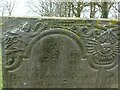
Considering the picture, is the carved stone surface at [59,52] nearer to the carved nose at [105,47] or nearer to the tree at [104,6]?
the carved nose at [105,47]

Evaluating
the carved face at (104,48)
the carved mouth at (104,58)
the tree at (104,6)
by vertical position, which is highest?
the tree at (104,6)

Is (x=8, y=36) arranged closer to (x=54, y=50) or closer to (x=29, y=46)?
(x=29, y=46)

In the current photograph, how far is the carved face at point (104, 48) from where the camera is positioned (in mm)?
4199

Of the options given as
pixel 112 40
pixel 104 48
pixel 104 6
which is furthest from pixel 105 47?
pixel 104 6

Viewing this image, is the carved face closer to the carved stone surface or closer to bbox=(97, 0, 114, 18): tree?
the carved stone surface

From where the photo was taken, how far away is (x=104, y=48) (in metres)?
4.25

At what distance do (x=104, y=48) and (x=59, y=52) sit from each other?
2.75ft

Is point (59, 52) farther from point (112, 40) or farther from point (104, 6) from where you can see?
point (104, 6)

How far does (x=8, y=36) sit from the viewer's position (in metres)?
4.04

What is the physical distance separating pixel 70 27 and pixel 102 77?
1114 mm

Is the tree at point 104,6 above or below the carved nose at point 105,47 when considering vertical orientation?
above

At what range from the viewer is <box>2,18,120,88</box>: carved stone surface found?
405 cm

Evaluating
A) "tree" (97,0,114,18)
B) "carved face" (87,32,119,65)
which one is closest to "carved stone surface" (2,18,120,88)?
"carved face" (87,32,119,65)

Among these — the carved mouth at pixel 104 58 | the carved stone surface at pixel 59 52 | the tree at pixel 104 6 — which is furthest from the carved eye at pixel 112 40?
the tree at pixel 104 6
